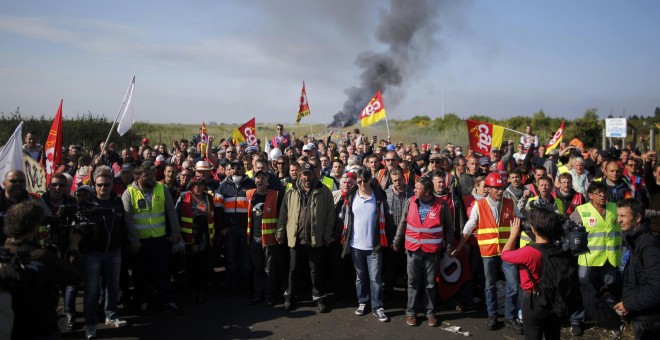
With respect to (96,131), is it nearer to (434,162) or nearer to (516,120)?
(434,162)

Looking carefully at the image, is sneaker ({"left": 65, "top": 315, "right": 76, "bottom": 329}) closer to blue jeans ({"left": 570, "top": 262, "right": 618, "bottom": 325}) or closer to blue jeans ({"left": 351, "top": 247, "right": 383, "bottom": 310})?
blue jeans ({"left": 351, "top": 247, "right": 383, "bottom": 310})

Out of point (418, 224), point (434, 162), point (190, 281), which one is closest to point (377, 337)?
point (418, 224)

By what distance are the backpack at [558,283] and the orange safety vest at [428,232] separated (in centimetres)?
214

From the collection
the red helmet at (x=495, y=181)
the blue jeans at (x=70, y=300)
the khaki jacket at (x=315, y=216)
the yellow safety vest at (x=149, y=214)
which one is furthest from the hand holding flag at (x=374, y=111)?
the blue jeans at (x=70, y=300)

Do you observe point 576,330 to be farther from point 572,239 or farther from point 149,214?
point 149,214

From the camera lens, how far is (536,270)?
158 inches

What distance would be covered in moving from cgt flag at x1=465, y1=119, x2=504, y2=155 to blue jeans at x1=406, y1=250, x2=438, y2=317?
6311mm

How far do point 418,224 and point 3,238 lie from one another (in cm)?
486

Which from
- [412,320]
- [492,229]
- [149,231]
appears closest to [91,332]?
[149,231]

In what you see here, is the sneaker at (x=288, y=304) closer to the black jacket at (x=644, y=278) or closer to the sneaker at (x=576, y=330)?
the sneaker at (x=576, y=330)

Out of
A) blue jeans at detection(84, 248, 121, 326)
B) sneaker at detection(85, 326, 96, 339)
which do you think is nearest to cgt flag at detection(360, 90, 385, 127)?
blue jeans at detection(84, 248, 121, 326)

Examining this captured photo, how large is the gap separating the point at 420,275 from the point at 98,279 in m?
4.21

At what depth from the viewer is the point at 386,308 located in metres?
6.90

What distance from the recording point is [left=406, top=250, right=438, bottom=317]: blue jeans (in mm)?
6215
